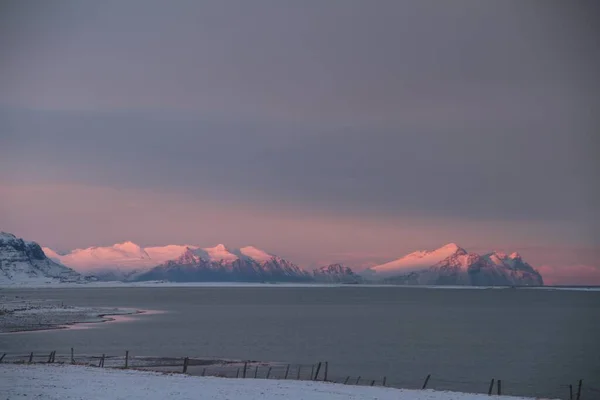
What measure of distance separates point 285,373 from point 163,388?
28450mm

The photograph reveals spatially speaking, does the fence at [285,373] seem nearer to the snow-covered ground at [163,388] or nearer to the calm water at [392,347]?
the calm water at [392,347]

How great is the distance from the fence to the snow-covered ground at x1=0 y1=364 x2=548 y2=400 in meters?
12.9

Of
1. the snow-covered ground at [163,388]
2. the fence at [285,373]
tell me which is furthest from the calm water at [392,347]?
the snow-covered ground at [163,388]

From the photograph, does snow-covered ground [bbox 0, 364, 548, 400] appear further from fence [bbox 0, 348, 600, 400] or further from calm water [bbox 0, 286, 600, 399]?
calm water [bbox 0, 286, 600, 399]

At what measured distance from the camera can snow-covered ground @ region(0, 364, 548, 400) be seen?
36125mm

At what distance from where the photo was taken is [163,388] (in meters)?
38.6

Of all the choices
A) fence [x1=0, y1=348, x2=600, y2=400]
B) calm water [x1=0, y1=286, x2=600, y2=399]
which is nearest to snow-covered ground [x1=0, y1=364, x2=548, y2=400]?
fence [x1=0, y1=348, x2=600, y2=400]

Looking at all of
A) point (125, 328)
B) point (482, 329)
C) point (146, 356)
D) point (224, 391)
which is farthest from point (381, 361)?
point (482, 329)

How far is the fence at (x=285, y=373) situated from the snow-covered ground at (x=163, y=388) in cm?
1286

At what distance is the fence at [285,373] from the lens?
6019cm

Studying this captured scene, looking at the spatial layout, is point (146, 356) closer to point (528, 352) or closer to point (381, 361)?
point (381, 361)

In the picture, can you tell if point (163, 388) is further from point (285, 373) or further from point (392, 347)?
point (392, 347)

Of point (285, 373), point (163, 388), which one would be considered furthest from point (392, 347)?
point (163, 388)

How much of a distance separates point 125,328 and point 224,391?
85615 mm
